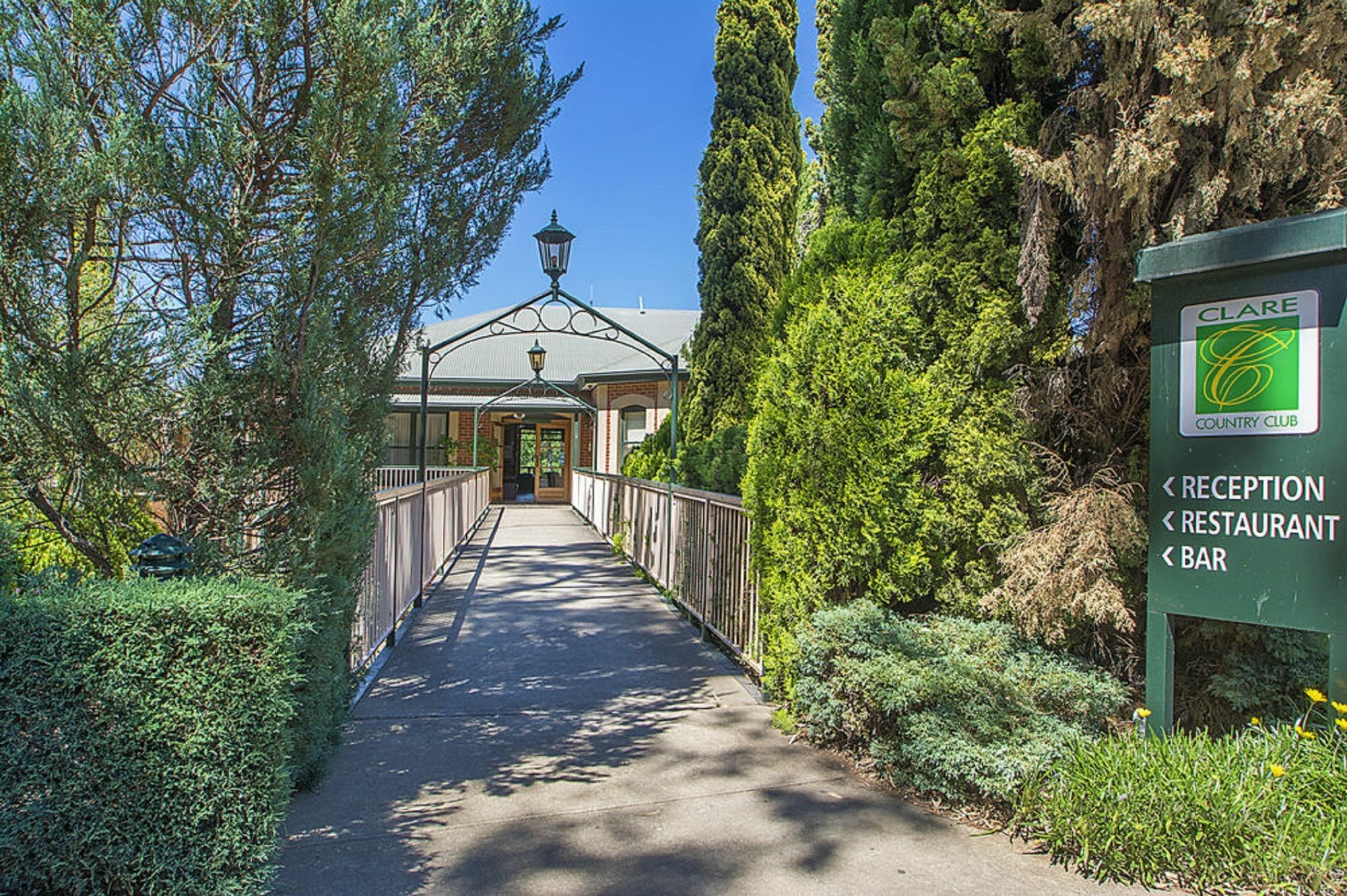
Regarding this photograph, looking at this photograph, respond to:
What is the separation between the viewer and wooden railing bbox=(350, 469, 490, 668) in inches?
223

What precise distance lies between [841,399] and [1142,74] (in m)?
2.14

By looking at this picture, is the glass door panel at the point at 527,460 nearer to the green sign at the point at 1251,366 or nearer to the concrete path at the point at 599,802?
the concrete path at the point at 599,802

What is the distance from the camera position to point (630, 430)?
22.6m

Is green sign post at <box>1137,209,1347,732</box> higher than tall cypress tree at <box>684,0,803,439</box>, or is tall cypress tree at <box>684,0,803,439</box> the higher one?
tall cypress tree at <box>684,0,803,439</box>

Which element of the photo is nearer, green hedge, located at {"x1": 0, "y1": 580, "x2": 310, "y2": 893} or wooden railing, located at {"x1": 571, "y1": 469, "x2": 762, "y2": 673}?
green hedge, located at {"x1": 0, "y1": 580, "x2": 310, "y2": 893}

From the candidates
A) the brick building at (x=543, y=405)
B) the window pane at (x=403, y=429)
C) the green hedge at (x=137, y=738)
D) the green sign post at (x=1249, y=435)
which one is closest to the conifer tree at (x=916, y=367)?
the green sign post at (x=1249, y=435)

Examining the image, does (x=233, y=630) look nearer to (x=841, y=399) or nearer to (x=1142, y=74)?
(x=841, y=399)

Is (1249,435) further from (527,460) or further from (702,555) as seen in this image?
(527,460)

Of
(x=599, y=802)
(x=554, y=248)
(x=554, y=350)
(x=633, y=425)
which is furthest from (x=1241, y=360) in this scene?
(x=554, y=350)

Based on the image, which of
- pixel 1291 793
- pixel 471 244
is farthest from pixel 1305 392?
pixel 471 244

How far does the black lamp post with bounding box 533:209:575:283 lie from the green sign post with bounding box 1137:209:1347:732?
6747 millimetres

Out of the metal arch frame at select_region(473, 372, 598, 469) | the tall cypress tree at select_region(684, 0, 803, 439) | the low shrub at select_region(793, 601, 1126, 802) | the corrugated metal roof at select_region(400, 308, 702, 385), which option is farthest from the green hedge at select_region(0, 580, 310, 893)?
the corrugated metal roof at select_region(400, 308, 702, 385)

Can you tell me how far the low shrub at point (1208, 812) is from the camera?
281 cm

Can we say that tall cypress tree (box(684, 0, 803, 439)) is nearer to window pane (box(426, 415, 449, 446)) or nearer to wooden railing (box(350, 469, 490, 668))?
wooden railing (box(350, 469, 490, 668))
